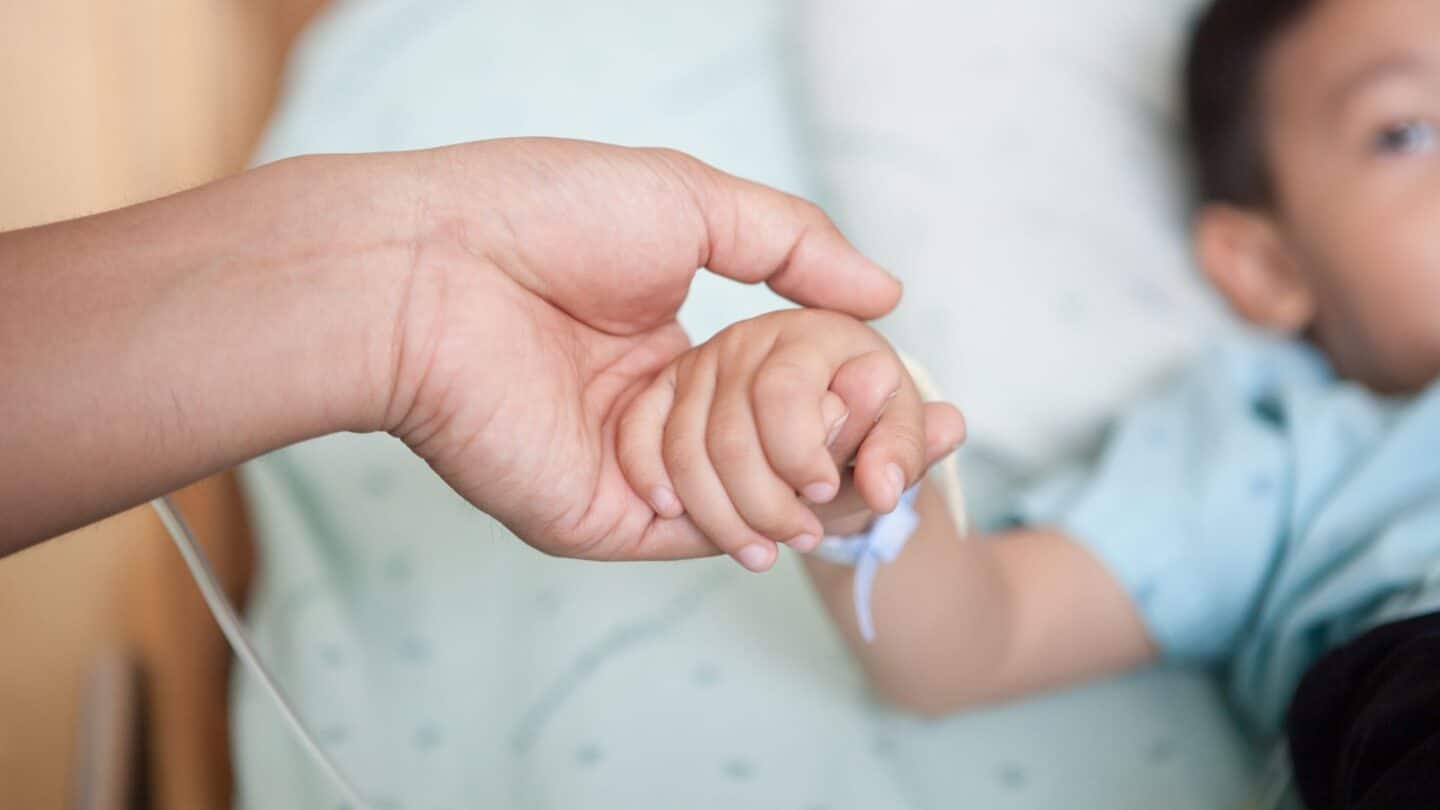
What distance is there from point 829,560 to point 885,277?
6.3 inches

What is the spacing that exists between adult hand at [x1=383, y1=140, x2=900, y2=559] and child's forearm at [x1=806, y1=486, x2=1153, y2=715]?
0.17 metres

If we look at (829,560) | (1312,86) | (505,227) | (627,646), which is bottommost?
(627,646)

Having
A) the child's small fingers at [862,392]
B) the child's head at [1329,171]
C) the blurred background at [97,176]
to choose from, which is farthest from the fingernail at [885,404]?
the child's head at [1329,171]

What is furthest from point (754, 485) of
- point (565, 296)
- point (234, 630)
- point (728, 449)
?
point (234, 630)

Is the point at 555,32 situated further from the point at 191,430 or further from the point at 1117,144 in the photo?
the point at 191,430

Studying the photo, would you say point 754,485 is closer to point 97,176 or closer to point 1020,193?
point 97,176

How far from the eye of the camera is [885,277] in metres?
0.56

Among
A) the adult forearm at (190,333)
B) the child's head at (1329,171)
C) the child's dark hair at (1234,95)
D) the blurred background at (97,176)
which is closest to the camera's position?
the adult forearm at (190,333)

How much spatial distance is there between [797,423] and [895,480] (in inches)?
1.7

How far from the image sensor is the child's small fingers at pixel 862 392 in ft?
1.58

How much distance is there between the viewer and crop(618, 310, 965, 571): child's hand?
1.52 feet

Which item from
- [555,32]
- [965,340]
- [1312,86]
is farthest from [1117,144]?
[555,32]

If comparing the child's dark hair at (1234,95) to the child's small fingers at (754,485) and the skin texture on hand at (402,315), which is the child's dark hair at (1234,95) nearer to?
the skin texture on hand at (402,315)

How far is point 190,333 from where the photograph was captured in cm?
42
